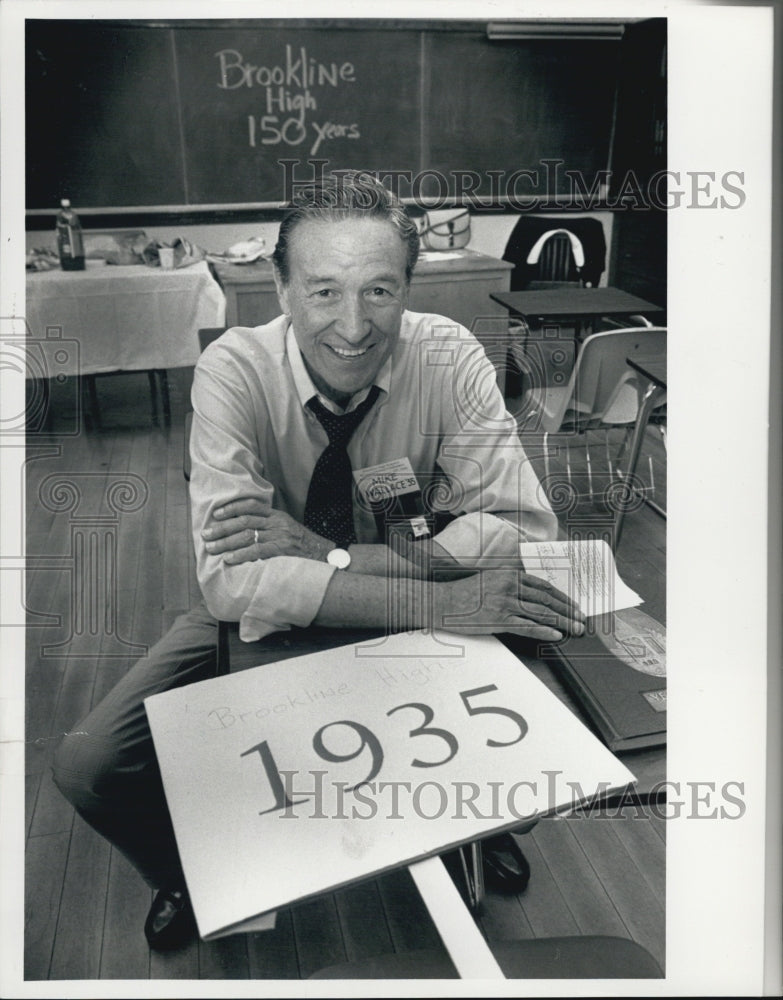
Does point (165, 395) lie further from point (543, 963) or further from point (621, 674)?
point (543, 963)

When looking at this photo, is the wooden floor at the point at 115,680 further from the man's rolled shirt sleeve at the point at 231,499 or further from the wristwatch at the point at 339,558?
the wristwatch at the point at 339,558

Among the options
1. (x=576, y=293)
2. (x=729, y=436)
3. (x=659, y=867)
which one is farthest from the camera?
(x=576, y=293)

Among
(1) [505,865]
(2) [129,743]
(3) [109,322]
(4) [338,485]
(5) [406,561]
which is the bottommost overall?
(1) [505,865]

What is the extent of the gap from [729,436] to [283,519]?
61cm

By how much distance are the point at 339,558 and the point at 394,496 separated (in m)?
0.12

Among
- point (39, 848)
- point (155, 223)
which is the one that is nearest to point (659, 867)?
point (39, 848)

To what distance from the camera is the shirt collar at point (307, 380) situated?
994mm

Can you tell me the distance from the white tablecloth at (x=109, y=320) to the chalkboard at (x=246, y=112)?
101 mm

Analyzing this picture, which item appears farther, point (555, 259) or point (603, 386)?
point (603, 386)

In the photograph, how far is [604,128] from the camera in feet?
3.29

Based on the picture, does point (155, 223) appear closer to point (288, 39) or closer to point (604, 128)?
point (288, 39)

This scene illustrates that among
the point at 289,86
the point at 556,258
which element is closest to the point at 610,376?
the point at 556,258

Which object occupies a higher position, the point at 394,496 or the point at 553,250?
the point at 553,250

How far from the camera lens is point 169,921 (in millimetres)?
1090
